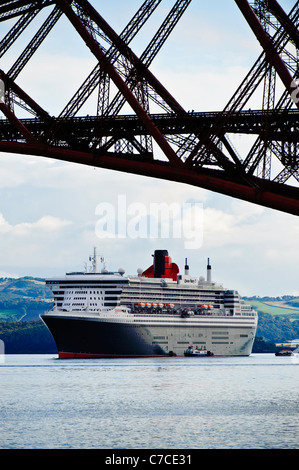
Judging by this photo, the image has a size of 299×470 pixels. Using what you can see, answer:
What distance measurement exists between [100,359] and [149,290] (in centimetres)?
2993

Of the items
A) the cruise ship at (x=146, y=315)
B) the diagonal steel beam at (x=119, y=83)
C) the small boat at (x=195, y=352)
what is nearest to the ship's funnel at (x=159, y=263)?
the cruise ship at (x=146, y=315)

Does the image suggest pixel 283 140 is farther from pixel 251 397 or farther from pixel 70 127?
pixel 251 397

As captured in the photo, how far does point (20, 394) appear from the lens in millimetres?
62656

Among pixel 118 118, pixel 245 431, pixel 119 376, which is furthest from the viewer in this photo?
pixel 119 376

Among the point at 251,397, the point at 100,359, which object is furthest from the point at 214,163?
the point at 100,359

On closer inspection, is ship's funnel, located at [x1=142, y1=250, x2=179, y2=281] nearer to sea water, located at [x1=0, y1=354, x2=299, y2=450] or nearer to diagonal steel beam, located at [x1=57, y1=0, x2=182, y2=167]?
sea water, located at [x1=0, y1=354, x2=299, y2=450]

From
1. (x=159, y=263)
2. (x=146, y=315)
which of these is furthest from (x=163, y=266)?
(x=146, y=315)

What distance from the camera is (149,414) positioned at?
47031 mm

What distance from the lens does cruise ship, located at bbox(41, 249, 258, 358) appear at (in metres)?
144

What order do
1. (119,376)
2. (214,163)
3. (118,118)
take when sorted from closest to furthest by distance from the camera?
(214,163) → (118,118) → (119,376)

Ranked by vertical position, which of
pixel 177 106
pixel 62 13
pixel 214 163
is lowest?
pixel 214 163

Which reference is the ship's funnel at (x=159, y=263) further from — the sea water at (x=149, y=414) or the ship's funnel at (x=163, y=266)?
the sea water at (x=149, y=414)

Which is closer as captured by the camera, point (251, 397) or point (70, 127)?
point (70, 127)

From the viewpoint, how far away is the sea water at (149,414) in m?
35.8
